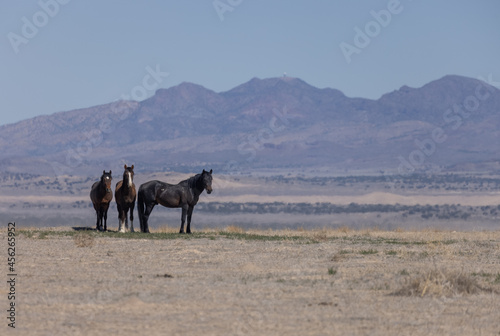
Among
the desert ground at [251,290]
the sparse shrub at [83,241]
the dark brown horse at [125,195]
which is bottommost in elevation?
the desert ground at [251,290]

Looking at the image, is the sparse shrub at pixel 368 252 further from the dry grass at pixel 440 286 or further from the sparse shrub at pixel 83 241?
the sparse shrub at pixel 83 241

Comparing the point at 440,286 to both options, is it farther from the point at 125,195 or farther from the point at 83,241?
the point at 125,195

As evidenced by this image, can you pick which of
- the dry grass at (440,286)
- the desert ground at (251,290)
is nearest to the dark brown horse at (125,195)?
the desert ground at (251,290)

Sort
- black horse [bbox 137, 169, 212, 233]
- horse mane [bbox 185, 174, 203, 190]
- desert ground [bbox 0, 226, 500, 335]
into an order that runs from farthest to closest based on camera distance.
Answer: horse mane [bbox 185, 174, 203, 190] → black horse [bbox 137, 169, 212, 233] → desert ground [bbox 0, 226, 500, 335]

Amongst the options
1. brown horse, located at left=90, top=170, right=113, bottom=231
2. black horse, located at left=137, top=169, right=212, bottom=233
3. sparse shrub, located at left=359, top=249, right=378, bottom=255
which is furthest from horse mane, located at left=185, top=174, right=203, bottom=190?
sparse shrub, located at left=359, top=249, right=378, bottom=255

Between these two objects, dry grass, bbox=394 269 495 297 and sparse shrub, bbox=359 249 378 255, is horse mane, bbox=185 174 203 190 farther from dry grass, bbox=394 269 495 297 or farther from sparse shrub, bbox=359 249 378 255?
dry grass, bbox=394 269 495 297

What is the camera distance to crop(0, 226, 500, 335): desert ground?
11273 mm

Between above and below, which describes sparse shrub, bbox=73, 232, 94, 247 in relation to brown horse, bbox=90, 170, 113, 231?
below

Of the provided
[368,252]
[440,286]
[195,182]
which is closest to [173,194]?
[195,182]

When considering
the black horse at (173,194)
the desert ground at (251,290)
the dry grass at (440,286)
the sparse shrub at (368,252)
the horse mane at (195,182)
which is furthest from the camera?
the horse mane at (195,182)

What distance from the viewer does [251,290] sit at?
14.1 m

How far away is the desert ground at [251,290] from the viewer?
1127 centimetres

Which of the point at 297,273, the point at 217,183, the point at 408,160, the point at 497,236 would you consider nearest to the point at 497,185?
the point at 217,183

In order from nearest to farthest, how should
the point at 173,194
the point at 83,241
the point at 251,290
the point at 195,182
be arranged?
the point at 251,290 → the point at 83,241 → the point at 173,194 → the point at 195,182
